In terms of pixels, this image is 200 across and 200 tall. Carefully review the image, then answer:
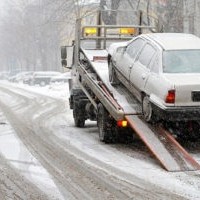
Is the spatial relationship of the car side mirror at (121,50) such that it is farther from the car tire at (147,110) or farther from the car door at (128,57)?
the car tire at (147,110)

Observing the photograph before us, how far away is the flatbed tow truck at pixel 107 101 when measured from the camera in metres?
9.91

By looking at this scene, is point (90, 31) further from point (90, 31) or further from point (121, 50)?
point (121, 50)

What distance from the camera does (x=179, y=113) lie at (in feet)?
33.6

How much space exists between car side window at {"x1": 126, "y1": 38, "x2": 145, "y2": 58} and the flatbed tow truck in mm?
804

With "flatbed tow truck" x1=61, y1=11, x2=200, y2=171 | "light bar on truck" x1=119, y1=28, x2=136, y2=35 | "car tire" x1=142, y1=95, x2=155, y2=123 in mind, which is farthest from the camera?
"light bar on truck" x1=119, y1=28, x2=136, y2=35

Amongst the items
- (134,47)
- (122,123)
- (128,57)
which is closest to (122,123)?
(122,123)

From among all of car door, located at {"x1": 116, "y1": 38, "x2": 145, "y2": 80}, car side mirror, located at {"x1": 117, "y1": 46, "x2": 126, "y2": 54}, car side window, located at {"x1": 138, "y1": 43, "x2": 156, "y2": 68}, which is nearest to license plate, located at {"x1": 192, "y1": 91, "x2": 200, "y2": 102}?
car side window, located at {"x1": 138, "y1": 43, "x2": 156, "y2": 68}

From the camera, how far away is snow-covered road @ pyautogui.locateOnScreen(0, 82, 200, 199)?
774 cm

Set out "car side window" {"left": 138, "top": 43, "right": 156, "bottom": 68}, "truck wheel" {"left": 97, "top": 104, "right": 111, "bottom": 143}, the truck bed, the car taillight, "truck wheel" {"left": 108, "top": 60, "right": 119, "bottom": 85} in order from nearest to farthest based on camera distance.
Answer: the car taillight
"car side window" {"left": 138, "top": 43, "right": 156, "bottom": 68}
the truck bed
"truck wheel" {"left": 97, "top": 104, "right": 111, "bottom": 143}
"truck wheel" {"left": 108, "top": 60, "right": 119, "bottom": 85}

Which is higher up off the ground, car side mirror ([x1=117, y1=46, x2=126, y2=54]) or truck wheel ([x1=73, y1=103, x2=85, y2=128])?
car side mirror ([x1=117, y1=46, x2=126, y2=54])

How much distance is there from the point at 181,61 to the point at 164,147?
6.22ft

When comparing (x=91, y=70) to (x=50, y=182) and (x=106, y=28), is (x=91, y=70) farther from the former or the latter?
(x=50, y=182)

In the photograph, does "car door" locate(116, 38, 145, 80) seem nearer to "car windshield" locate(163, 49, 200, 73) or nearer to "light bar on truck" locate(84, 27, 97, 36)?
"car windshield" locate(163, 49, 200, 73)

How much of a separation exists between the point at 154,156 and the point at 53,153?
1.89 meters
